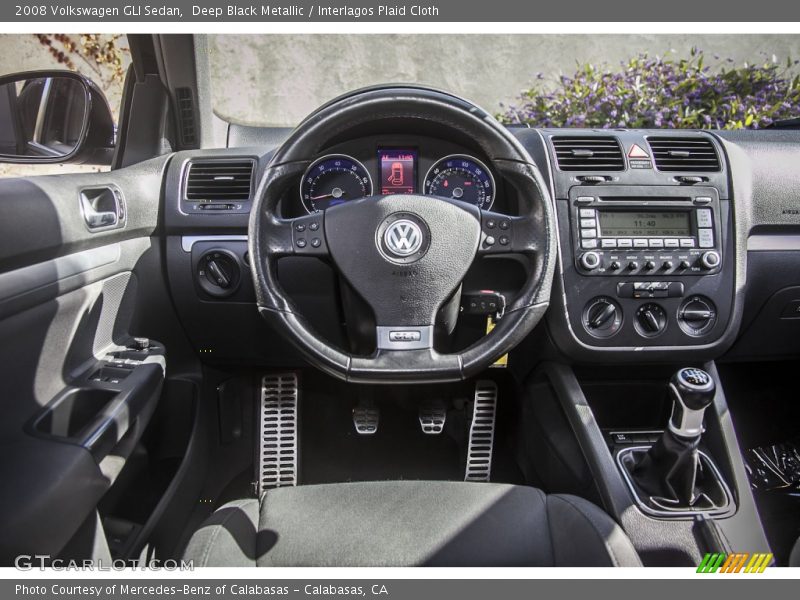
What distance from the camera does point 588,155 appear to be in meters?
A: 1.87

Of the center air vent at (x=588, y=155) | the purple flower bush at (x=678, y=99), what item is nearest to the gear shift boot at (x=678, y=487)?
the center air vent at (x=588, y=155)

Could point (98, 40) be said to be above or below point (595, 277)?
above

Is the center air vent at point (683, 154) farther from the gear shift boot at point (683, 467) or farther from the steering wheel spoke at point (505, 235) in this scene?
the gear shift boot at point (683, 467)

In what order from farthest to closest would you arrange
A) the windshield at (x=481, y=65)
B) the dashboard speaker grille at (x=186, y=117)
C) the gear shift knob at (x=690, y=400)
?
the windshield at (x=481, y=65) → the dashboard speaker grille at (x=186, y=117) → the gear shift knob at (x=690, y=400)

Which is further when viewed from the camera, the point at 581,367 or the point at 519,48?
the point at 519,48

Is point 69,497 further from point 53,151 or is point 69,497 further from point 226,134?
point 226,134

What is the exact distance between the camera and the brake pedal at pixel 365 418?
2289mm

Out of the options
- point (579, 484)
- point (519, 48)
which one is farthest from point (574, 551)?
point (519, 48)

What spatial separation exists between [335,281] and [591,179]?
84 cm

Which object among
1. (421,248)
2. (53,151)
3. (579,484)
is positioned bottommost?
(579,484)

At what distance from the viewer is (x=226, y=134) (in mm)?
2307

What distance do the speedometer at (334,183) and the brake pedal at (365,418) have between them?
83 cm

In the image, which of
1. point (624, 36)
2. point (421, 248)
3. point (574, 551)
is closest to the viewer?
point (574, 551)

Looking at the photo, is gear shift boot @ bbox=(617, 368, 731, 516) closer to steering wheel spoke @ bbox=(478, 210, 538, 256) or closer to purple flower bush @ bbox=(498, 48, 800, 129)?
steering wheel spoke @ bbox=(478, 210, 538, 256)
